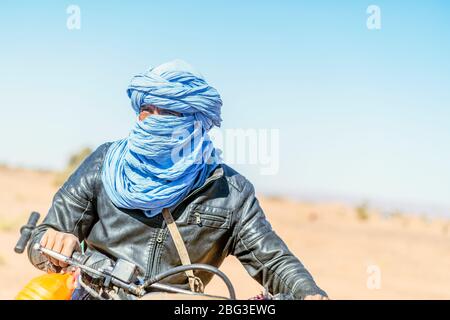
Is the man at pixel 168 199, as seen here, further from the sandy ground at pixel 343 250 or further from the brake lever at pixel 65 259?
the sandy ground at pixel 343 250

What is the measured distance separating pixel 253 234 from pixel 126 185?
0.68m

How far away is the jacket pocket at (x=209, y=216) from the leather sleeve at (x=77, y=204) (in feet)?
1.72

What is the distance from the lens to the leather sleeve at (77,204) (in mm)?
3871

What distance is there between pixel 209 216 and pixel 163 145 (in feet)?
1.51

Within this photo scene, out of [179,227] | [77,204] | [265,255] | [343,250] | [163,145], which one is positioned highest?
[163,145]

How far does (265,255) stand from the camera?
3.80 meters

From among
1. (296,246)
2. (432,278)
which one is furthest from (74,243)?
(296,246)

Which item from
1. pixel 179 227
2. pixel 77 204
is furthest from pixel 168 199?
pixel 77 204

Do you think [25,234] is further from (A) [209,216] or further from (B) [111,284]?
(A) [209,216]

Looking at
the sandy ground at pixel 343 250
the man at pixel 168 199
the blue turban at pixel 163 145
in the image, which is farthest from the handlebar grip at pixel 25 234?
the sandy ground at pixel 343 250

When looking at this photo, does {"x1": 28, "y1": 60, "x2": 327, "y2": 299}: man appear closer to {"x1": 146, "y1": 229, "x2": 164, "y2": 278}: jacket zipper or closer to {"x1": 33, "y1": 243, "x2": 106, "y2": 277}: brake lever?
{"x1": 146, "y1": 229, "x2": 164, "y2": 278}: jacket zipper

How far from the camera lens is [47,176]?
4431 cm

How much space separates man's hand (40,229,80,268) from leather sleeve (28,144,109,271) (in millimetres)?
415

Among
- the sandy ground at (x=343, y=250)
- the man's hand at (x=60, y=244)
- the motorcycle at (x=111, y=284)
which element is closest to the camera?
the motorcycle at (x=111, y=284)
